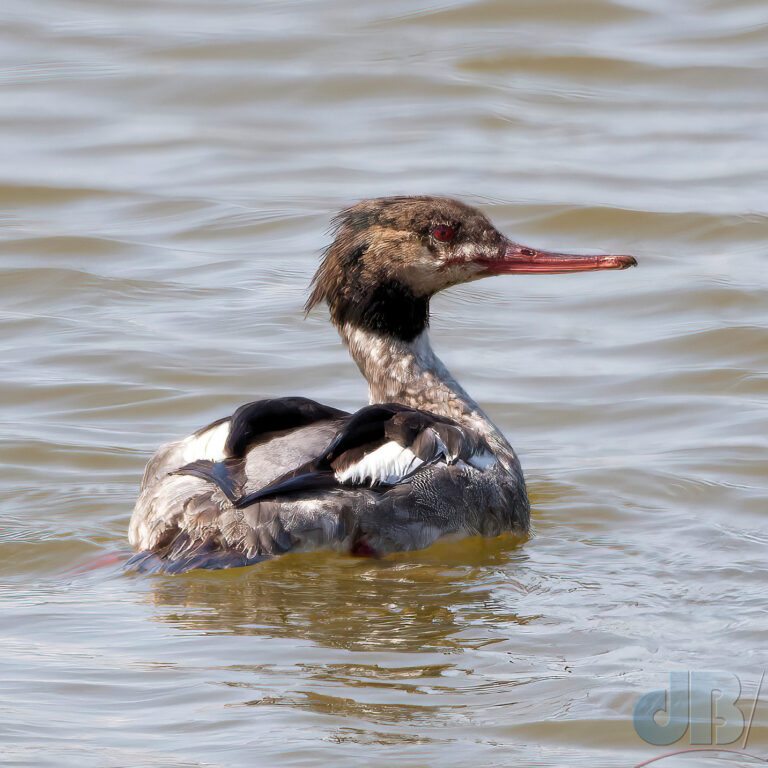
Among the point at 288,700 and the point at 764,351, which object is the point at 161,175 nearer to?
the point at 764,351

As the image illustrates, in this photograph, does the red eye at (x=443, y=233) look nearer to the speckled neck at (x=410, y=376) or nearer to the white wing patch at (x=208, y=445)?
the speckled neck at (x=410, y=376)

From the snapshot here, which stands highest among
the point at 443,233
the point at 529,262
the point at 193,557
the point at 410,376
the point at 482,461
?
the point at 443,233

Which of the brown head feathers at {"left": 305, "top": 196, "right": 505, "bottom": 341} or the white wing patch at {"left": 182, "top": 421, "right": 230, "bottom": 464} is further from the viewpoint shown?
the brown head feathers at {"left": 305, "top": 196, "right": 505, "bottom": 341}

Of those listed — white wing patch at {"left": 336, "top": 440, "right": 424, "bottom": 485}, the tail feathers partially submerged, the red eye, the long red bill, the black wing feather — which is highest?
the red eye

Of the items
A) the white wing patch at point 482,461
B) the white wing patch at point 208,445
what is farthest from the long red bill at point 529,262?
the white wing patch at point 208,445

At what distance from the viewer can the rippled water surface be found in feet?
15.7

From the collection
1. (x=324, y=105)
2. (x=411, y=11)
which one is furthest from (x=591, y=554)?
(x=411, y=11)

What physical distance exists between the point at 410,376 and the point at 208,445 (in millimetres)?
1311

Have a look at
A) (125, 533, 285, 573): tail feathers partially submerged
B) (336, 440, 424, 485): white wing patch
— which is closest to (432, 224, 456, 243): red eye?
(336, 440, 424, 485): white wing patch

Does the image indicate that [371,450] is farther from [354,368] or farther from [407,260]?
[354,368]

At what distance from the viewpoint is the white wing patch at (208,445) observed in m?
6.14

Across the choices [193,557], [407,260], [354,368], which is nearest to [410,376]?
[407,260]

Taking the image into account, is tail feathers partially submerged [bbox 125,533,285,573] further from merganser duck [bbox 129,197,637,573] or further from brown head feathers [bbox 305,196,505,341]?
brown head feathers [bbox 305,196,505,341]

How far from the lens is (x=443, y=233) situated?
7.04 metres
